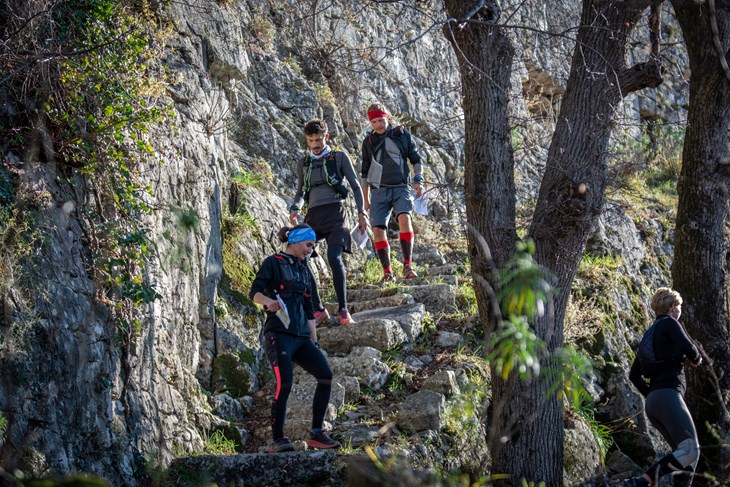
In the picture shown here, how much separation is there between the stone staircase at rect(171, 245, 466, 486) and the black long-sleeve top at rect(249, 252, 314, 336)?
0.91 m

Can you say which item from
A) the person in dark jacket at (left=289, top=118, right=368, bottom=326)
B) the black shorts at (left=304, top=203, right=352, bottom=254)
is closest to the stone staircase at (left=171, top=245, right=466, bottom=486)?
the person in dark jacket at (left=289, top=118, right=368, bottom=326)

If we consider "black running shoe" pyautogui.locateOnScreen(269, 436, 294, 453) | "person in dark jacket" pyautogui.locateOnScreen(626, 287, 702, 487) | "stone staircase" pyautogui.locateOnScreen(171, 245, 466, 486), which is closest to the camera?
"stone staircase" pyautogui.locateOnScreen(171, 245, 466, 486)

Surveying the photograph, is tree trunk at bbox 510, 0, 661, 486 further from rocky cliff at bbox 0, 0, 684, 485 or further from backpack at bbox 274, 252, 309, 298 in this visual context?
backpack at bbox 274, 252, 309, 298

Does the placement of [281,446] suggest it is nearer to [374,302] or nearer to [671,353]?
[671,353]

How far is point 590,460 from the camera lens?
6938 mm

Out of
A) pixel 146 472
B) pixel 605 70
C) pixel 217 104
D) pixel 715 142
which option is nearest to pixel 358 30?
pixel 217 104

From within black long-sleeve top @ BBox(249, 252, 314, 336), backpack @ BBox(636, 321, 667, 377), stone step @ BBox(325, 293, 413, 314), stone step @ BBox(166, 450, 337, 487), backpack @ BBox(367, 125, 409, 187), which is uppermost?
backpack @ BBox(367, 125, 409, 187)

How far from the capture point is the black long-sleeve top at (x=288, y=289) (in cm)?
605

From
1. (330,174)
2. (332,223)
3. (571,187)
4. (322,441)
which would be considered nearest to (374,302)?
(332,223)

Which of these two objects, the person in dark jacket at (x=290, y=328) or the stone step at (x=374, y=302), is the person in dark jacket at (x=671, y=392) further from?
the stone step at (x=374, y=302)

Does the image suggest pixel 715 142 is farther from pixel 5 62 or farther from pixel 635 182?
pixel 635 182

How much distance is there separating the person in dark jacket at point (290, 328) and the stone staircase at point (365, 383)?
11.0 inches

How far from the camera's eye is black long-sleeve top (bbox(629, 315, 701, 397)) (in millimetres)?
6191

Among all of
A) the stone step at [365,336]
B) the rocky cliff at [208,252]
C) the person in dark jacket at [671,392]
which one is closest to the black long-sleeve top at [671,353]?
the person in dark jacket at [671,392]
